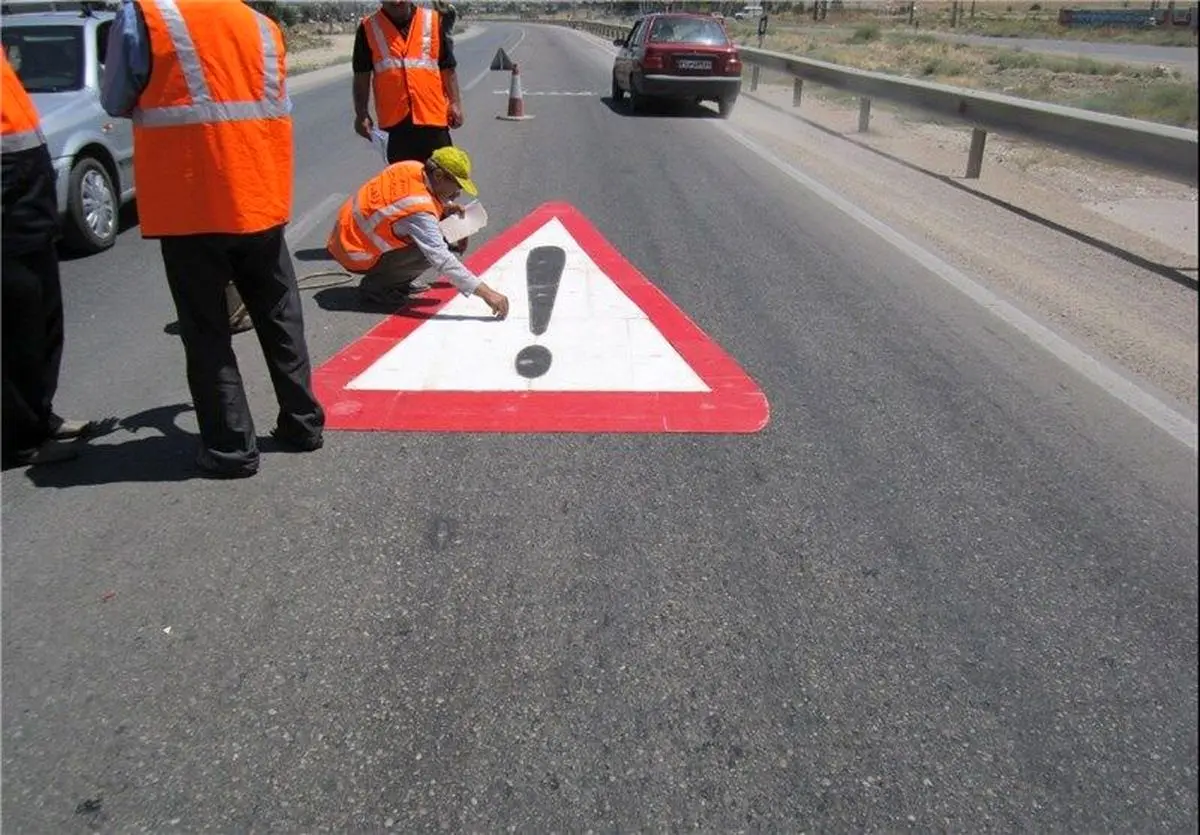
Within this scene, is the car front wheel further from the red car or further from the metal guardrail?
the red car

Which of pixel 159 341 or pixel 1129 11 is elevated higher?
pixel 1129 11

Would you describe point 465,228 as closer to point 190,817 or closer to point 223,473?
point 223,473

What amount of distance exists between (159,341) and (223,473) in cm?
199

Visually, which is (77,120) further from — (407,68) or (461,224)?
(461,224)

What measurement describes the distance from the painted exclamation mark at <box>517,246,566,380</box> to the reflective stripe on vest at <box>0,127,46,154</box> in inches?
92.3

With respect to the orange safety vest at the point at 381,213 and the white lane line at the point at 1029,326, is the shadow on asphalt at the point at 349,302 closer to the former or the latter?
the orange safety vest at the point at 381,213

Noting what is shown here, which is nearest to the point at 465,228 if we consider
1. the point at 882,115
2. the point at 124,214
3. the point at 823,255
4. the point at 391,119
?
the point at 391,119

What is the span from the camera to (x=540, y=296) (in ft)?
20.5

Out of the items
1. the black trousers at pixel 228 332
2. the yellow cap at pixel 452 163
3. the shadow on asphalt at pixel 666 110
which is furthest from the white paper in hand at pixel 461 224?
the shadow on asphalt at pixel 666 110

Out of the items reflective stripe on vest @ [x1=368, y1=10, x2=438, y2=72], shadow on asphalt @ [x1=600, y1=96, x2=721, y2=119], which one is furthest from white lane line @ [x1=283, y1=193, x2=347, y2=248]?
shadow on asphalt @ [x1=600, y1=96, x2=721, y2=119]

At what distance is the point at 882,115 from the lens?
1759 centimetres

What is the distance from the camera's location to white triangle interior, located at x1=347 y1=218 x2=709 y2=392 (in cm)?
495

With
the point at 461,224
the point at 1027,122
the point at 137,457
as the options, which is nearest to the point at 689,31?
the point at 1027,122

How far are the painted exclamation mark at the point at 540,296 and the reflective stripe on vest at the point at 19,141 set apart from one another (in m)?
2.34
